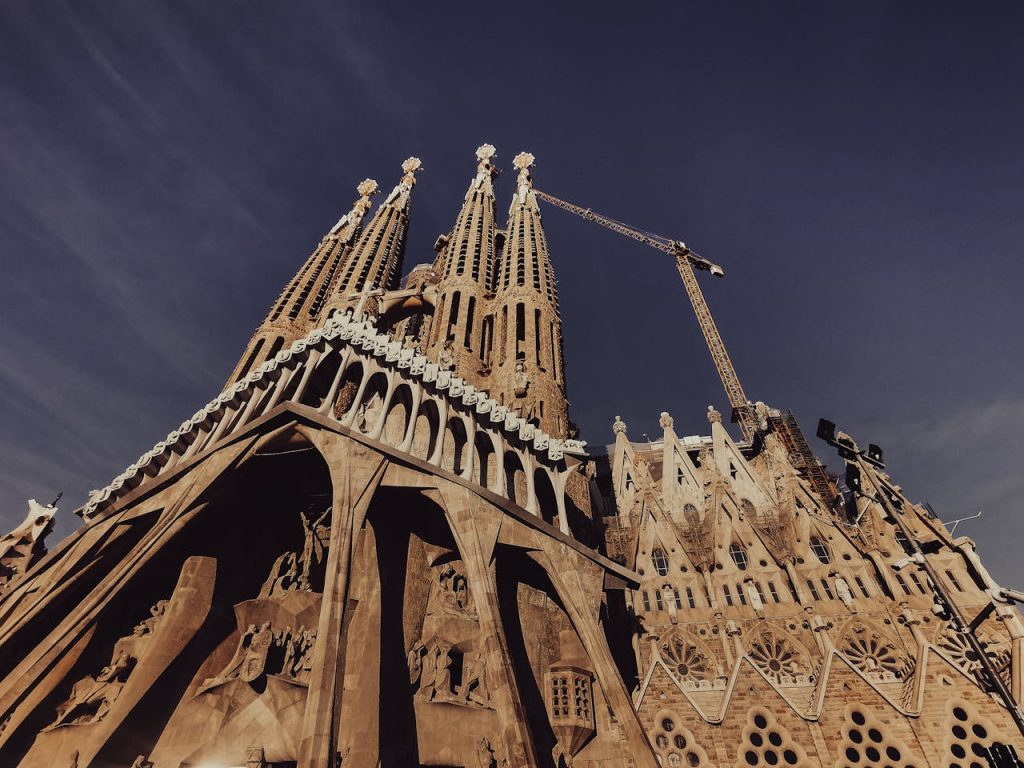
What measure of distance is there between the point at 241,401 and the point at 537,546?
1135cm

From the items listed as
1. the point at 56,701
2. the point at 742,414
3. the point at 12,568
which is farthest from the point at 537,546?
the point at 742,414

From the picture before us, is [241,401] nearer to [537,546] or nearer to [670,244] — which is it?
[537,546]

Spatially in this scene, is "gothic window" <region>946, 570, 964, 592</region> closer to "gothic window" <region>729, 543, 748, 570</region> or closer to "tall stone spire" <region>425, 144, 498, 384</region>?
"gothic window" <region>729, 543, 748, 570</region>

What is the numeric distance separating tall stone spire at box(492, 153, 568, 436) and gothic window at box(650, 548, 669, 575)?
610 cm

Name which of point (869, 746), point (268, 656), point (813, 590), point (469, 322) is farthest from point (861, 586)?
point (469, 322)

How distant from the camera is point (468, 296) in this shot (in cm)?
2892

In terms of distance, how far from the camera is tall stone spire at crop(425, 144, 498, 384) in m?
25.3

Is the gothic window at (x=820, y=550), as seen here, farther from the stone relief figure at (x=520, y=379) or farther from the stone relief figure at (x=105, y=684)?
the stone relief figure at (x=105, y=684)

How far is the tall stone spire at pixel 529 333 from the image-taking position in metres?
21.4

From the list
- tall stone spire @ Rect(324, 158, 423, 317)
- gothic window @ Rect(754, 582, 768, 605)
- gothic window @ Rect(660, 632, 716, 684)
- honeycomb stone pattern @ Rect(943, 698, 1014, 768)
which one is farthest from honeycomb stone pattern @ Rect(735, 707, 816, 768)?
tall stone spire @ Rect(324, 158, 423, 317)

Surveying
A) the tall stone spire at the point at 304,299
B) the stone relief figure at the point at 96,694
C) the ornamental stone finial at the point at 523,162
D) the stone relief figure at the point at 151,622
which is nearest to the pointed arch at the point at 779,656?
the stone relief figure at the point at 151,622

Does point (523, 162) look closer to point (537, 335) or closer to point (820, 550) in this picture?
point (537, 335)

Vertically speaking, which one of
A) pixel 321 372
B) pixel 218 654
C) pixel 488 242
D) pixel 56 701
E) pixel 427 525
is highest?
pixel 488 242

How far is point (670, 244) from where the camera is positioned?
5488cm
